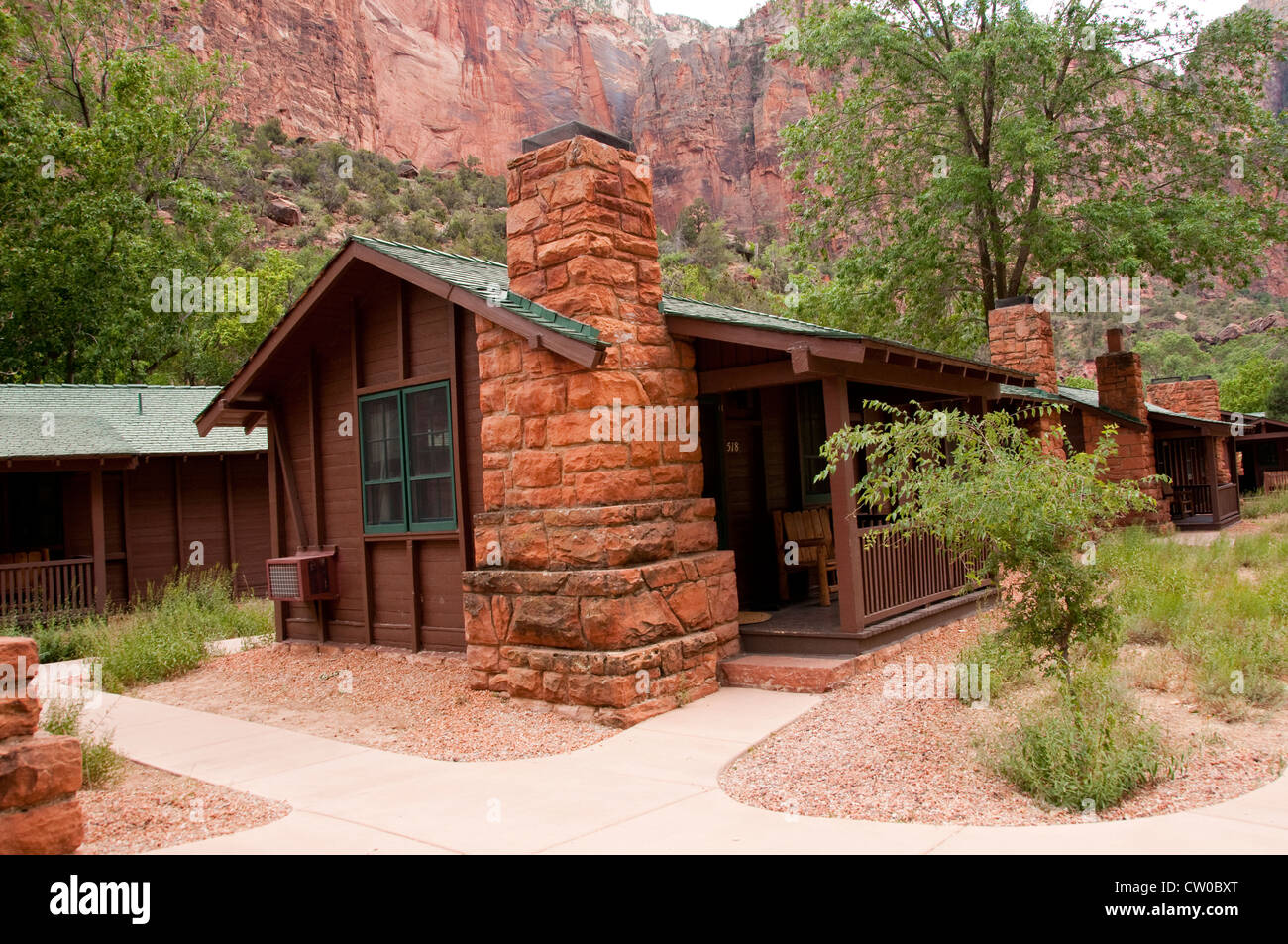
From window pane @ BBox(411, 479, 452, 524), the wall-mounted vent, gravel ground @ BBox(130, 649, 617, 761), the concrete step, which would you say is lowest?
gravel ground @ BBox(130, 649, 617, 761)

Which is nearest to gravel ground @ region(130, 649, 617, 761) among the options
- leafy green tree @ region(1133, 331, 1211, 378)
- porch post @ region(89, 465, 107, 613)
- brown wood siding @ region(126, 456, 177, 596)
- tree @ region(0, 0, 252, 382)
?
porch post @ region(89, 465, 107, 613)

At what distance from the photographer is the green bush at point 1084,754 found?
4449 millimetres

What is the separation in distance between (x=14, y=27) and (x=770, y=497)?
26446mm

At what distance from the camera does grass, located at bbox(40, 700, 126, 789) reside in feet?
18.5

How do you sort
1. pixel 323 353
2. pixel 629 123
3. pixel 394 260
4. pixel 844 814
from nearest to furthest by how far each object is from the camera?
pixel 844 814
pixel 394 260
pixel 323 353
pixel 629 123

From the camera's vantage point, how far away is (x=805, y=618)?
895 centimetres

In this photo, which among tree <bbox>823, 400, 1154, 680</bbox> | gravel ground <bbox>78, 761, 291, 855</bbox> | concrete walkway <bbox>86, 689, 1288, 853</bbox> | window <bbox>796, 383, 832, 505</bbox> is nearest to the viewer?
concrete walkway <bbox>86, 689, 1288, 853</bbox>

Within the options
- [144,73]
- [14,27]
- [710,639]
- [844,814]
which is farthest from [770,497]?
[14,27]

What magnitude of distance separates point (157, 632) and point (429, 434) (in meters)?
4.78

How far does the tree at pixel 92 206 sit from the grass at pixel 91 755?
68.5ft

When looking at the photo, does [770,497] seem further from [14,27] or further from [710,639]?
[14,27]

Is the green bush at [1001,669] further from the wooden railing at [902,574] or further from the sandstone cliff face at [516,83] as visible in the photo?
the sandstone cliff face at [516,83]

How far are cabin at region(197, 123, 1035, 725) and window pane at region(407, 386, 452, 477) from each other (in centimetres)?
2

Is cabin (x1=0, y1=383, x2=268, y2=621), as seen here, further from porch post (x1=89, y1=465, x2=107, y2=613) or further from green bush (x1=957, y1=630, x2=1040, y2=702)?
green bush (x1=957, y1=630, x2=1040, y2=702)
